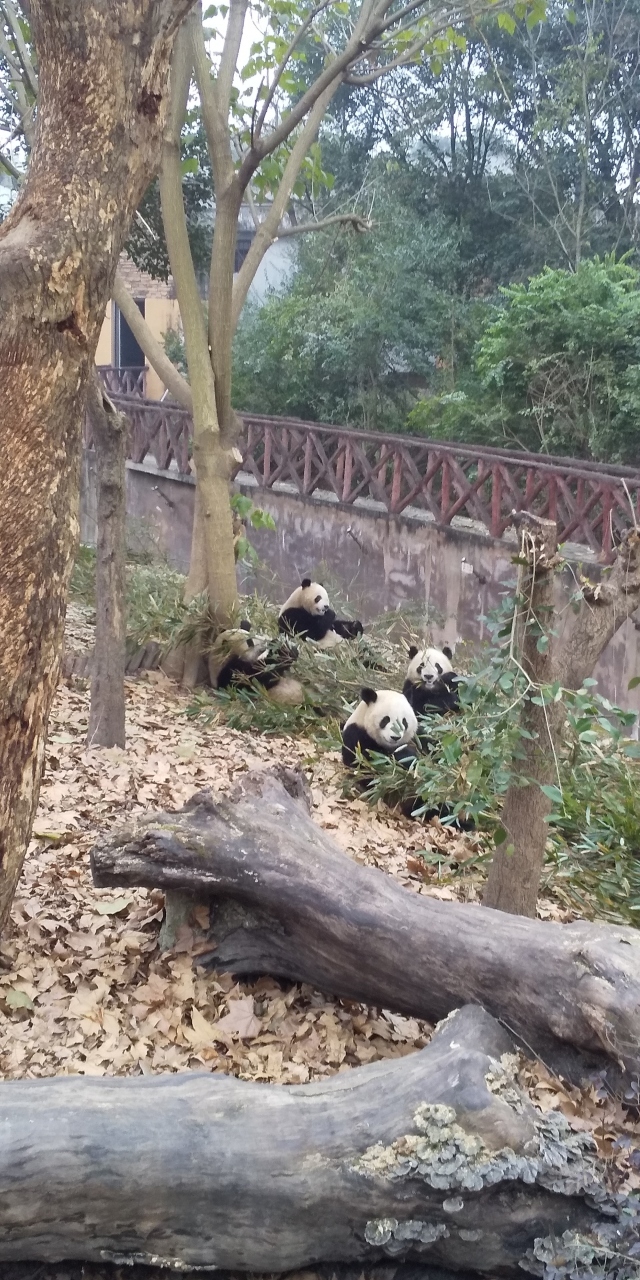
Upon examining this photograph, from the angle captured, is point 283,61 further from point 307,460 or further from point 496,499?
point 307,460

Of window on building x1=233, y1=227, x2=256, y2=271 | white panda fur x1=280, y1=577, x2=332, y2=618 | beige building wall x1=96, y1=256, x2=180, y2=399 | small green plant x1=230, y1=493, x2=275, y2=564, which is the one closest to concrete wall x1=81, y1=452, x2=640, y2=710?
white panda fur x1=280, y1=577, x2=332, y2=618

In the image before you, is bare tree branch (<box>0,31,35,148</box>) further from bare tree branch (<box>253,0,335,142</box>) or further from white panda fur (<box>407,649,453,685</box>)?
white panda fur (<box>407,649,453,685</box>)

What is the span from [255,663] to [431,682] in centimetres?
145

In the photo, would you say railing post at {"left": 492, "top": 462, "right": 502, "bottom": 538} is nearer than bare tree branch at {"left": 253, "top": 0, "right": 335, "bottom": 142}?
No

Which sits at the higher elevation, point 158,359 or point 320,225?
point 320,225

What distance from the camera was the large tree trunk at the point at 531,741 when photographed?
9.51 ft

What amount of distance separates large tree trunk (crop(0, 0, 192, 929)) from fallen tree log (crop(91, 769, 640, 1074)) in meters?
0.58

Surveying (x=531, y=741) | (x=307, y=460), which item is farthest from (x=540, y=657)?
(x=307, y=460)

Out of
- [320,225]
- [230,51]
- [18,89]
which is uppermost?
[230,51]

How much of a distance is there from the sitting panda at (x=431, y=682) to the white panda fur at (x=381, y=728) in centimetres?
33

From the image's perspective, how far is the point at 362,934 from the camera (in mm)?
2762

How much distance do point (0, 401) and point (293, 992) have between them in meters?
1.98

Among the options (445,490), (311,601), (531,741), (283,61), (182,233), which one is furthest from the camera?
(445,490)

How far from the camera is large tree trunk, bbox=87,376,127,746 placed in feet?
16.2
